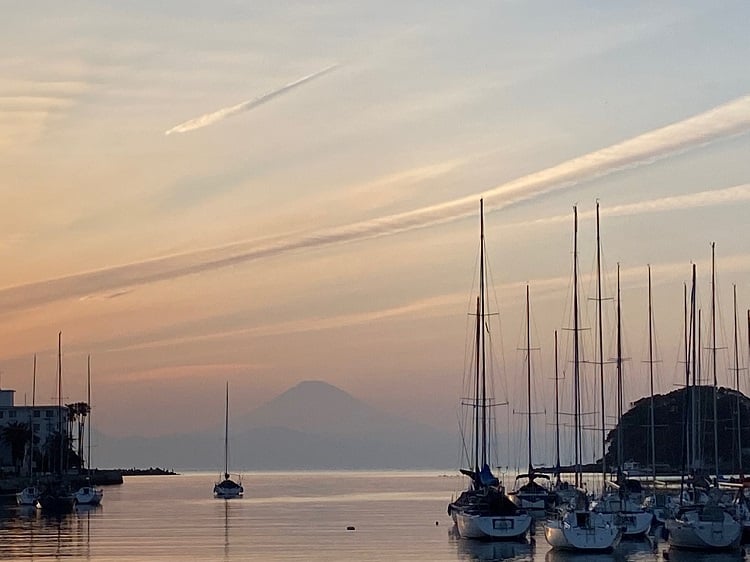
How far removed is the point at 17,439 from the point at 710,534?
411ft

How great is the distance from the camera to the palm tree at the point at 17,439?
17300 centimetres

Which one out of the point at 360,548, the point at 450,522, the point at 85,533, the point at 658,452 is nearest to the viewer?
the point at 360,548

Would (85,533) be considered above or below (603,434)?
below

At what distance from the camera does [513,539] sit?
6831 cm

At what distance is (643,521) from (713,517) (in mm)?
9114

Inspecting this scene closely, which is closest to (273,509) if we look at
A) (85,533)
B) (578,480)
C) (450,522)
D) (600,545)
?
(450,522)

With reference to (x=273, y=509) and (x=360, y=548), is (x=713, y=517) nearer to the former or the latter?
(x=360, y=548)

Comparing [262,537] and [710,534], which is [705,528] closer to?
[710,534]

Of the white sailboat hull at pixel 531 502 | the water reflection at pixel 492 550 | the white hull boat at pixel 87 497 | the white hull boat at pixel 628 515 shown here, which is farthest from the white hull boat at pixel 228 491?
the white hull boat at pixel 628 515

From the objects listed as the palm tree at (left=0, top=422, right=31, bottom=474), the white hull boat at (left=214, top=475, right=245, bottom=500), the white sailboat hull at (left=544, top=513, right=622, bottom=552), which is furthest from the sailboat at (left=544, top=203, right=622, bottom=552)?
the palm tree at (left=0, top=422, right=31, bottom=474)

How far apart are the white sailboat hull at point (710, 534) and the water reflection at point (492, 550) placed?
21.9 feet

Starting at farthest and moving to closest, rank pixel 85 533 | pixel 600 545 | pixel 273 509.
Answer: pixel 273 509, pixel 85 533, pixel 600 545

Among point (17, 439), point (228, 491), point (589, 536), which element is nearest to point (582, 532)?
point (589, 536)

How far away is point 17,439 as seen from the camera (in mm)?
172875
